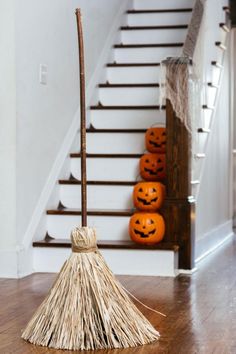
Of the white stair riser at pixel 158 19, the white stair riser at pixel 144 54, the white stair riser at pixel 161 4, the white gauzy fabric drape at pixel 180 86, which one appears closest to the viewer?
the white gauzy fabric drape at pixel 180 86

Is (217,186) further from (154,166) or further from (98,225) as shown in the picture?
(98,225)

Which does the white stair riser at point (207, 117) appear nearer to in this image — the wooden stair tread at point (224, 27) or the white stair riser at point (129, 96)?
the white stair riser at point (129, 96)

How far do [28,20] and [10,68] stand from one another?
37cm

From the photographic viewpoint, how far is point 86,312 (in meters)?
2.83

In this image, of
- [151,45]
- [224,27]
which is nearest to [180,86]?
[151,45]

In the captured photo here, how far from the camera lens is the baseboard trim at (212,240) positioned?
5379 millimetres

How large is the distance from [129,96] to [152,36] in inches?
32.1

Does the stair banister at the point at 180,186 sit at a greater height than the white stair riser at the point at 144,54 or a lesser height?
lesser

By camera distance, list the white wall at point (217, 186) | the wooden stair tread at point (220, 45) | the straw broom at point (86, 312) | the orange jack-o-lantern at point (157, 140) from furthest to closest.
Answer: the wooden stair tread at point (220, 45) → the white wall at point (217, 186) → the orange jack-o-lantern at point (157, 140) → the straw broom at point (86, 312)

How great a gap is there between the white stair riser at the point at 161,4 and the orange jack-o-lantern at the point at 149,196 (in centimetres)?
256

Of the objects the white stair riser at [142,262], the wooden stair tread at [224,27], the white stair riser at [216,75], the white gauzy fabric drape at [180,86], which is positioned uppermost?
the wooden stair tread at [224,27]

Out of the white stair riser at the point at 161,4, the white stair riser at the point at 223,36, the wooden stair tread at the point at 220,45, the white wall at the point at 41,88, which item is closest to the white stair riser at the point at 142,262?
the white wall at the point at 41,88

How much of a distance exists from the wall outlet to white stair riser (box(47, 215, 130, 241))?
0.84 metres

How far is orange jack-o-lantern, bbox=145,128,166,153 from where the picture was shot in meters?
5.21
